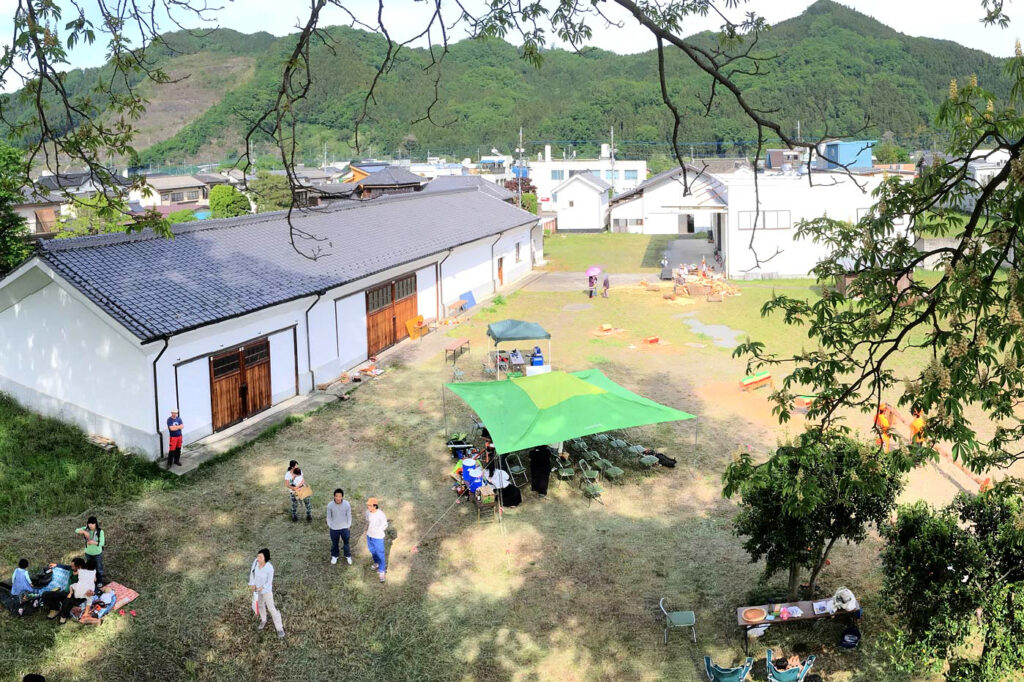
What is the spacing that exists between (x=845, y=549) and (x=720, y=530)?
1953 mm

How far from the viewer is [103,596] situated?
10.8 metres

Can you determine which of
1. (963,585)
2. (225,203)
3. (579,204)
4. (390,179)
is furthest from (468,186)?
(963,585)

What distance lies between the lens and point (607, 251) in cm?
5072

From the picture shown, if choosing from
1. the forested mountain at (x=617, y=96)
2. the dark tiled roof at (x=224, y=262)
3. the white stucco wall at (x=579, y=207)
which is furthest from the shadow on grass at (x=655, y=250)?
the dark tiled roof at (x=224, y=262)

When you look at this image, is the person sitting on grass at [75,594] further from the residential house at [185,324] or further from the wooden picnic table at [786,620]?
the wooden picnic table at [786,620]

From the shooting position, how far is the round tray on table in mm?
10078

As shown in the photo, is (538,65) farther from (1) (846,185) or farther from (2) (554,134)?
(2) (554,134)

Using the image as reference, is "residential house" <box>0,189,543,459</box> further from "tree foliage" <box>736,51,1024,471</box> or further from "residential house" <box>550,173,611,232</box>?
"residential house" <box>550,173,611,232</box>

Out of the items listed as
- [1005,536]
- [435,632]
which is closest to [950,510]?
[1005,536]

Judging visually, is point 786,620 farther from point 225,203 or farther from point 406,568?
point 225,203

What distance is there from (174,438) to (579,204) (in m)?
49.4

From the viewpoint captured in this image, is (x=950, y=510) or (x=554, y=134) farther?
(x=554, y=134)

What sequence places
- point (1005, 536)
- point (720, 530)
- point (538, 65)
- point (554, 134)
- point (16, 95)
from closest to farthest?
point (538, 65) → point (16, 95) → point (1005, 536) → point (720, 530) → point (554, 134)

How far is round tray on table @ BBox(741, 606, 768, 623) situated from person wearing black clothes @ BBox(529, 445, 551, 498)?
539 centimetres
